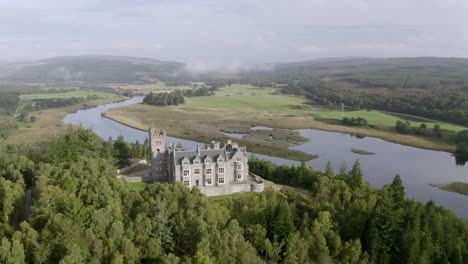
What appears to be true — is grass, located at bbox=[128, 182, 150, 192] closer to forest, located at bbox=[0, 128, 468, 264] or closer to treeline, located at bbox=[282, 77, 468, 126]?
forest, located at bbox=[0, 128, 468, 264]

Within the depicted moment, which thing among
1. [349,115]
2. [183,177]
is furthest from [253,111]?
[183,177]

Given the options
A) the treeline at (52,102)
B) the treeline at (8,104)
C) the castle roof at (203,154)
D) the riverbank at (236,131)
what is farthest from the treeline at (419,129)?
the treeline at (8,104)

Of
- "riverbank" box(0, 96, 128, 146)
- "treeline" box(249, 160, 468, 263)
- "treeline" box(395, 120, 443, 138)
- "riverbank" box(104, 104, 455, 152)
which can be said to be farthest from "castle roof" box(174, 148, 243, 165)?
"treeline" box(395, 120, 443, 138)

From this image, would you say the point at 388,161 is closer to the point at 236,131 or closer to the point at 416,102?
the point at 236,131

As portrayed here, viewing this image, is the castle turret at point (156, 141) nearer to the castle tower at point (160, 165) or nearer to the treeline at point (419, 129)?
the castle tower at point (160, 165)

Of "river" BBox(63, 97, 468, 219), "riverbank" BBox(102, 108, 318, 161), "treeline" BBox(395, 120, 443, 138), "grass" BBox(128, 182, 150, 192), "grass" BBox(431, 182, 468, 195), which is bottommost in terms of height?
"grass" BBox(431, 182, 468, 195)

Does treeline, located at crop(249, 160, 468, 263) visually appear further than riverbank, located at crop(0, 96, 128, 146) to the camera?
No

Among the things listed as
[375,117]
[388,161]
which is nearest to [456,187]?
[388,161]

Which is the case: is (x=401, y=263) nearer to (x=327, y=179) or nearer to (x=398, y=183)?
(x=398, y=183)
